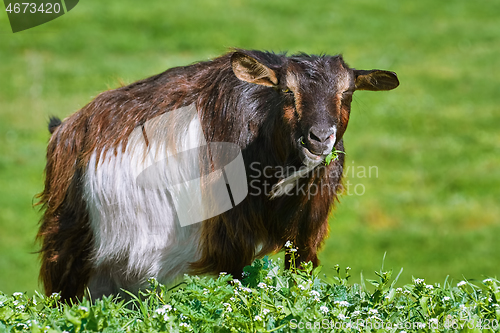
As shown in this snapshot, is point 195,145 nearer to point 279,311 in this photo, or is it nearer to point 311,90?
point 311,90

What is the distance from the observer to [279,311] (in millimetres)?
3549

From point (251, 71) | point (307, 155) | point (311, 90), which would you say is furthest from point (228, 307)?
point (251, 71)

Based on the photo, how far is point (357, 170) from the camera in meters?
16.0

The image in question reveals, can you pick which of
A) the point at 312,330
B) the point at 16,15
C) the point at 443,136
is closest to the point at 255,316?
the point at 312,330

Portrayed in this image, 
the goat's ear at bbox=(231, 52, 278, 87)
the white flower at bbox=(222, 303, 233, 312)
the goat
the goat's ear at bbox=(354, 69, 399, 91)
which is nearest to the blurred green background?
the goat

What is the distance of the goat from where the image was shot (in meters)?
4.45

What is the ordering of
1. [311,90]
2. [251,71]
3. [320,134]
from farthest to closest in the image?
[251,71] < [311,90] < [320,134]

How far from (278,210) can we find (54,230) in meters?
1.97

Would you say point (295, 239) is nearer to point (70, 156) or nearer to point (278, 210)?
point (278, 210)

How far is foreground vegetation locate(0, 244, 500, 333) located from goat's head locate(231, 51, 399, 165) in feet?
2.82

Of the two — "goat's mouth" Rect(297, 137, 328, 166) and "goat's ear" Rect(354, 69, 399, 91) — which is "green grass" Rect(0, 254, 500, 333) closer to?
"goat's mouth" Rect(297, 137, 328, 166)

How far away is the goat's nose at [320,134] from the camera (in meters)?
4.13

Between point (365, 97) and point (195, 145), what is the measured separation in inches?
536

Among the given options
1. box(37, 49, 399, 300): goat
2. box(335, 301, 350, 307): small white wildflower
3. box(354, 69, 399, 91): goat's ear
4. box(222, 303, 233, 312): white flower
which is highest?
box(354, 69, 399, 91): goat's ear
